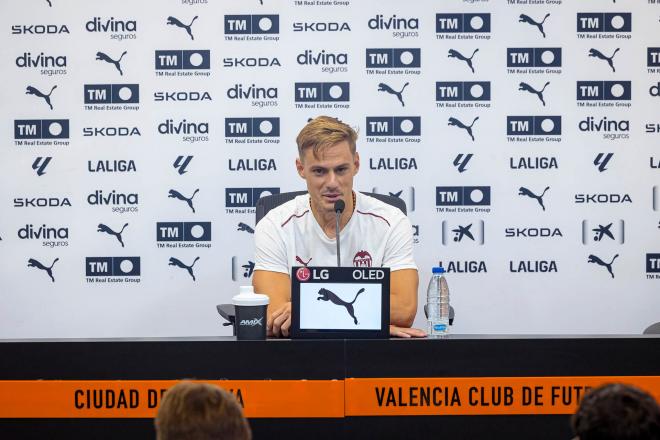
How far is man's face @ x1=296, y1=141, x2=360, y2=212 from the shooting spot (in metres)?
3.03

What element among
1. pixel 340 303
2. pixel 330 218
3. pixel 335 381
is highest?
pixel 330 218

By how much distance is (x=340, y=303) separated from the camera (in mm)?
2305

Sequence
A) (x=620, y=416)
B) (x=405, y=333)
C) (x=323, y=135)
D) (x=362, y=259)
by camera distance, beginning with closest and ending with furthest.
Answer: (x=620, y=416) < (x=405, y=333) < (x=323, y=135) < (x=362, y=259)

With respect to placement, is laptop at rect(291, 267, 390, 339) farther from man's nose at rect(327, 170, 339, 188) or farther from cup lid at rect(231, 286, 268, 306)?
man's nose at rect(327, 170, 339, 188)

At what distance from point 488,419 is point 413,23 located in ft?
9.02

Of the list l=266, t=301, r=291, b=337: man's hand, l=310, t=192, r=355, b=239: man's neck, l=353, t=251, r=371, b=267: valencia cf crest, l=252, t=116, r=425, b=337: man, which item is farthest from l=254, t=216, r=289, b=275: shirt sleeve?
l=266, t=301, r=291, b=337: man's hand

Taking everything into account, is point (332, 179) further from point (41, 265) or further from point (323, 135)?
point (41, 265)

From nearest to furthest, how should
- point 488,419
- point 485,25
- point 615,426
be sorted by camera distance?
Result: 1. point 615,426
2. point 488,419
3. point 485,25

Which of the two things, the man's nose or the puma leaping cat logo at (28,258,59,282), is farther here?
the puma leaping cat logo at (28,258,59,282)

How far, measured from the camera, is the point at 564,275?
4434 millimetres

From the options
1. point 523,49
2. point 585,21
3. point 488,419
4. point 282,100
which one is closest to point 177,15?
point 282,100

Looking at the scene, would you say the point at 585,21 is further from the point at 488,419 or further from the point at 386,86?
the point at 488,419

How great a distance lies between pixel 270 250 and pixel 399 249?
1.72ft

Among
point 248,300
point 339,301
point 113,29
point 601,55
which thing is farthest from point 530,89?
point 248,300
